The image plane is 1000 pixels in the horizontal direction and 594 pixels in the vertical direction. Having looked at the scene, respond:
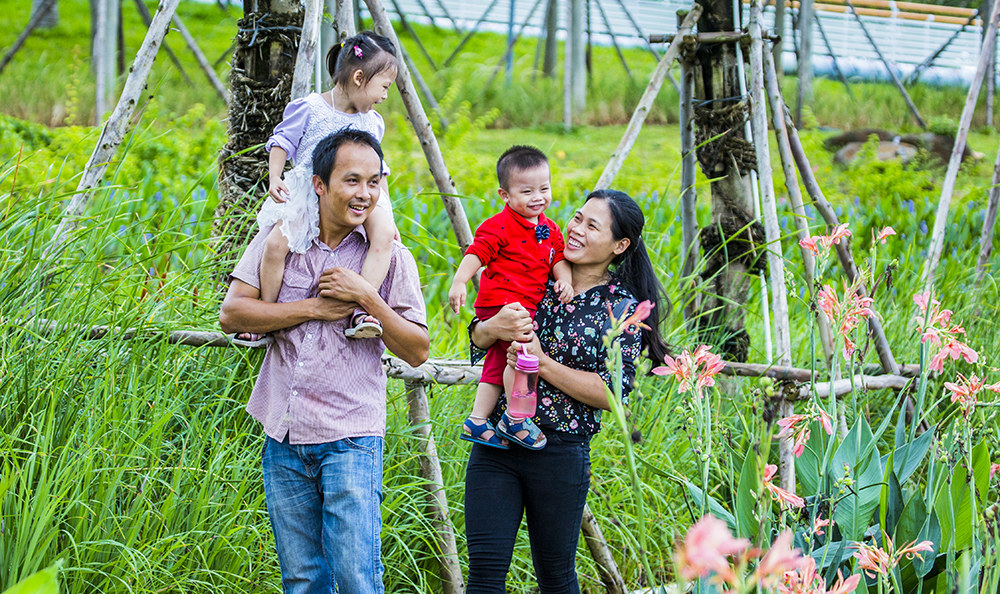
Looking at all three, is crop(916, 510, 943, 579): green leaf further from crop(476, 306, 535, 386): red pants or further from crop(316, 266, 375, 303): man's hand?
crop(316, 266, 375, 303): man's hand

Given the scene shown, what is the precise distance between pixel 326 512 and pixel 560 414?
0.62m

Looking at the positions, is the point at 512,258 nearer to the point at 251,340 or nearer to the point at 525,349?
the point at 525,349

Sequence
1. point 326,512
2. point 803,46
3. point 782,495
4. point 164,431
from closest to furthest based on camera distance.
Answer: point 782,495, point 326,512, point 164,431, point 803,46

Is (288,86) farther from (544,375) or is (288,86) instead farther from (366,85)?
(544,375)

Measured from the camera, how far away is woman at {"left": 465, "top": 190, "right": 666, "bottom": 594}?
2133mm

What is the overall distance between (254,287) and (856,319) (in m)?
1.33

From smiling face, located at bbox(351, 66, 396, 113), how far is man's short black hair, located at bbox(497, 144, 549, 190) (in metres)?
0.38

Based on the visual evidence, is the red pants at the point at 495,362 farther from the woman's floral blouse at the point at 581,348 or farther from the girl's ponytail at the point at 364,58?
the girl's ponytail at the point at 364,58

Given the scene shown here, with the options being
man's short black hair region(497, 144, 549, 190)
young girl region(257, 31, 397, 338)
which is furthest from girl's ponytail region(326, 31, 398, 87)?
man's short black hair region(497, 144, 549, 190)

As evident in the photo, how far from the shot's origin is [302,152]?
2.32m

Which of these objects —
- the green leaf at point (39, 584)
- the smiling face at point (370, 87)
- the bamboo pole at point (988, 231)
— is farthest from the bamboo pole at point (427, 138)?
the bamboo pole at point (988, 231)

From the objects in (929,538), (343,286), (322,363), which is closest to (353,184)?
(343,286)

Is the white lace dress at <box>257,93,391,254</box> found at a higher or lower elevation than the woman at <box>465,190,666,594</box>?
higher

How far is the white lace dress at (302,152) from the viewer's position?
2012 millimetres
